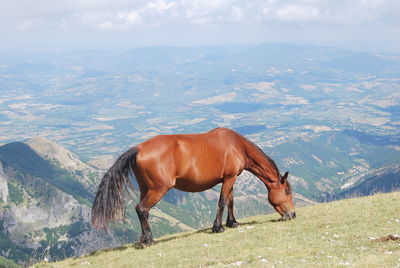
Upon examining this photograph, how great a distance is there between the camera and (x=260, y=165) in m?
17.2

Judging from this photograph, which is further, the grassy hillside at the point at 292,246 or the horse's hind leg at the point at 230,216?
the horse's hind leg at the point at 230,216

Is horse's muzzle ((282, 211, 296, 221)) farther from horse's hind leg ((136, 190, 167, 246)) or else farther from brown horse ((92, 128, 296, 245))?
horse's hind leg ((136, 190, 167, 246))

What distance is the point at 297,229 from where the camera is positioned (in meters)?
Answer: 14.4

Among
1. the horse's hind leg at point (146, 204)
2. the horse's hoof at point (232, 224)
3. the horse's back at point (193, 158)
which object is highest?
the horse's back at point (193, 158)

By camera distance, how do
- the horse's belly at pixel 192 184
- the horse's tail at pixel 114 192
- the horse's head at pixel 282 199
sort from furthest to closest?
the horse's head at pixel 282 199 < the horse's belly at pixel 192 184 < the horse's tail at pixel 114 192

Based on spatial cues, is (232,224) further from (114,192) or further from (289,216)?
(114,192)

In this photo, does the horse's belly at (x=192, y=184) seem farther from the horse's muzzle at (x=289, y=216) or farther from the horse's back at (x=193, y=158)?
the horse's muzzle at (x=289, y=216)

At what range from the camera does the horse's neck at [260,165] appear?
672 inches

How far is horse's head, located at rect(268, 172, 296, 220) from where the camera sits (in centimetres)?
1684

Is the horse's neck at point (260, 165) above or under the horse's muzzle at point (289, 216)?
above

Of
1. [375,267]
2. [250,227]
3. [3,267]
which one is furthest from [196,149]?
[3,267]

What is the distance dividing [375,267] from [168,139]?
8401 mm

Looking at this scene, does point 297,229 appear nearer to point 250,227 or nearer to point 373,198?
point 250,227

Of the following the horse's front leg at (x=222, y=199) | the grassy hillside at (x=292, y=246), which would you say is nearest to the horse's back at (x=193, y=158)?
the horse's front leg at (x=222, y=199)
